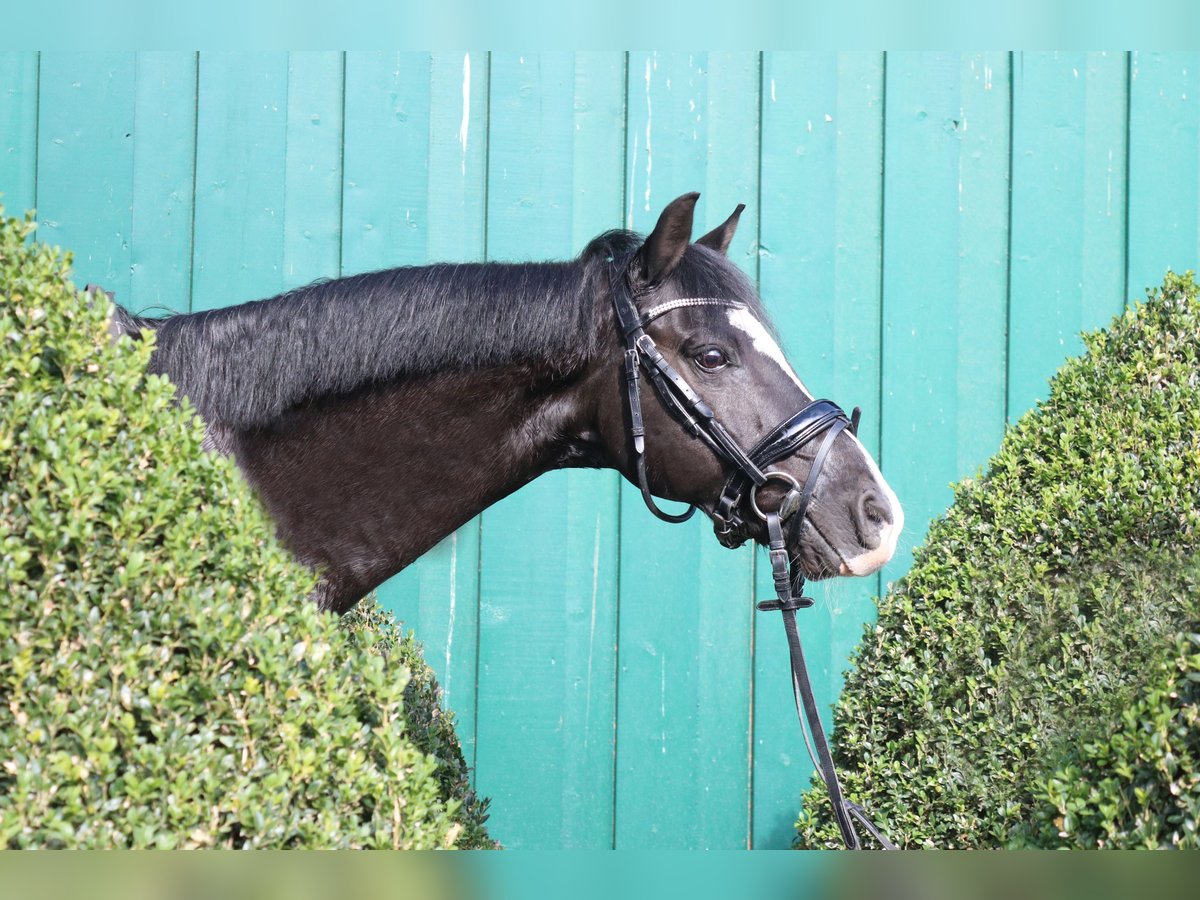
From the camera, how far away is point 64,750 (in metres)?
1.23

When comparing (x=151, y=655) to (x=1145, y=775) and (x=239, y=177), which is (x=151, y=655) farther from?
(x=239, y=177)

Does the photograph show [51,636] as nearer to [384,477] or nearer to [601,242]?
[384,477]

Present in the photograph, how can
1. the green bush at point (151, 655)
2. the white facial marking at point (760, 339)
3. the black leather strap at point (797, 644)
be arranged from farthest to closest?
the white facial marking at point (760, 339), the black leather strap at point (797, 644), the green bush at point (151, 655)

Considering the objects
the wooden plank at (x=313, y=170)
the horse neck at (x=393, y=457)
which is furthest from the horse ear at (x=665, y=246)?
the wooden plank at (x=313, y=170)

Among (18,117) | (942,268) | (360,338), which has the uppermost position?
(18,117)

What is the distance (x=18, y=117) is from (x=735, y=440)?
326cm

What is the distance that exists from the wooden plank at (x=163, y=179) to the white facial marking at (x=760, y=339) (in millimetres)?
2396

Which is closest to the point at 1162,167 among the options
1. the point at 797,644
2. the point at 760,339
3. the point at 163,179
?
the point at 760,339

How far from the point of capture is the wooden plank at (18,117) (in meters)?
3.85

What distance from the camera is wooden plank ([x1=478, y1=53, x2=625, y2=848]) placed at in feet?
12.1

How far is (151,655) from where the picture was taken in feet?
4.20

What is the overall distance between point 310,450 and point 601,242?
84 centimetres

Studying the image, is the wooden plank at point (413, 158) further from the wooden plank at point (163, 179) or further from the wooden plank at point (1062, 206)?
the wooden plank at point (1062, 206)

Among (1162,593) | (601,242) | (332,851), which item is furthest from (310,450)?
(1162,593)
